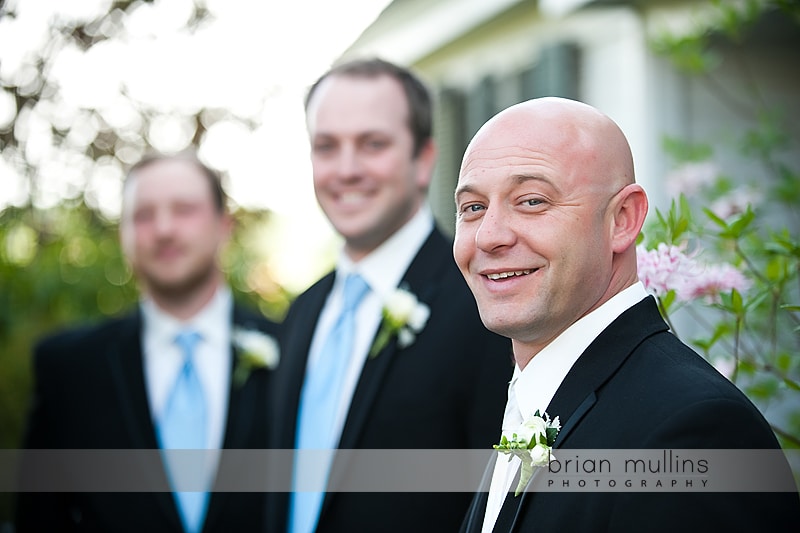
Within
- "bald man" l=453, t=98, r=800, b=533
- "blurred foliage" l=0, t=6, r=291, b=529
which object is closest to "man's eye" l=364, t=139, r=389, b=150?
"bald man" l=453, t=98, r=800, b=533

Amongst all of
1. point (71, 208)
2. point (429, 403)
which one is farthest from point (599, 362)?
point (71, 208)

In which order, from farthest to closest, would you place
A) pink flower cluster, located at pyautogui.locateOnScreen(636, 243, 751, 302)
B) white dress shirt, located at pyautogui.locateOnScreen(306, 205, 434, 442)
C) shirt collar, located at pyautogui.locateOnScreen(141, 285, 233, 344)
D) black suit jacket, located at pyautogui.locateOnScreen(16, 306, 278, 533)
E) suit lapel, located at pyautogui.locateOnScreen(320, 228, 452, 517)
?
shirt collar, located at pyautogui.locateOnScreen(141, 285, 233, 344) → black suit jacket, located at pyautogui.locateOnScreen(16, 306, 278, 533) → white dress shirt, located at pyautogui.locateOnScreen(306, 205, 434, 442) → suit lapel, located at pyautogui.locateOnScreen(320, 228, 452, 517) → pink flower cluster, located at pyautogui.locateOnScreen(636, 243, 751, 302)

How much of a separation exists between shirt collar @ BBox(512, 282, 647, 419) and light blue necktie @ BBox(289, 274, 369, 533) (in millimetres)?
1267

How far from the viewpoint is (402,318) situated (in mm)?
3176

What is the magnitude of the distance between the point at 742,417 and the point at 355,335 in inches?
75.5

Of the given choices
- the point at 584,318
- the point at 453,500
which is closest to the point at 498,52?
the point at 453,500

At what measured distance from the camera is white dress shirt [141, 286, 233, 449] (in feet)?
14.1

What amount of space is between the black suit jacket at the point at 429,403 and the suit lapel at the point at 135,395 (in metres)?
0.87

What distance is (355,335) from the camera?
344 cm

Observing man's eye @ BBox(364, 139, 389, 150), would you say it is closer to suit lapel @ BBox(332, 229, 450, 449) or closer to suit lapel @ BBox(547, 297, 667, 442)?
suit lapel @ BBox(332, 229, 450, 449)

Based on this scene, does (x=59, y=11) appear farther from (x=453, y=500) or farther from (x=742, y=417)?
(x=742, y=417)

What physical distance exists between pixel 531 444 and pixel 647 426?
0.25 metres

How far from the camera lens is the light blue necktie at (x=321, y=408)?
10.6ft

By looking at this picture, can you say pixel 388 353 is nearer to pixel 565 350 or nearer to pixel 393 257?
pixel 393 257
